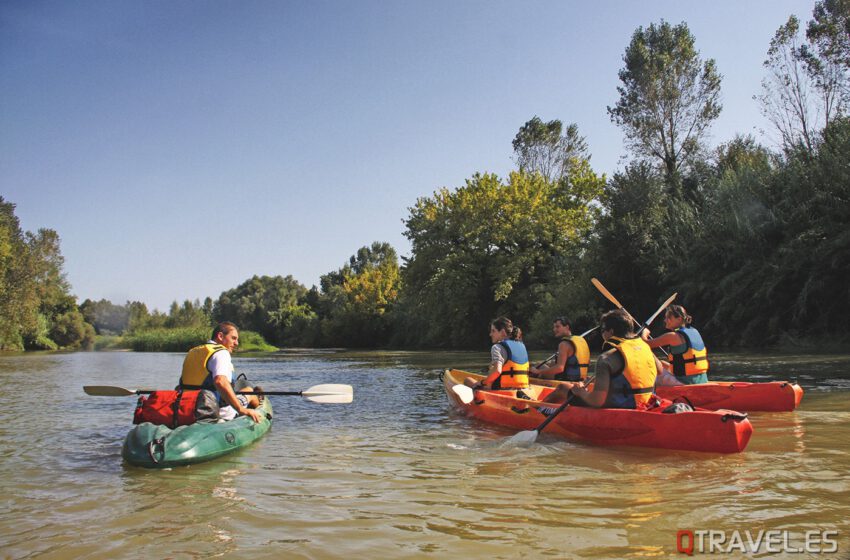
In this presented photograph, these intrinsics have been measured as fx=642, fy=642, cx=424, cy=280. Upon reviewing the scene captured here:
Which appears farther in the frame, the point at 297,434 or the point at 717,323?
the point at 717,323

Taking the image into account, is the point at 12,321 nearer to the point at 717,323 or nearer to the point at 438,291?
the point at 438,291

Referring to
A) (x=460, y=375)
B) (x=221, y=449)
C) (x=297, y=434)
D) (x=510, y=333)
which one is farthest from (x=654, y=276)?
(x=221, y=449)

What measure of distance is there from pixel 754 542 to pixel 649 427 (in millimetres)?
2483

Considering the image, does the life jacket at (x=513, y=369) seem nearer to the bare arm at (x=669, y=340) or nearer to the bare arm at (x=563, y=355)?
the bare arm at (x=563, y=355)

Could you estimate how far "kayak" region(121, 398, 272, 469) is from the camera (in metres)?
5.45

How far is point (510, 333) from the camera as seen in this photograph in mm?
8086

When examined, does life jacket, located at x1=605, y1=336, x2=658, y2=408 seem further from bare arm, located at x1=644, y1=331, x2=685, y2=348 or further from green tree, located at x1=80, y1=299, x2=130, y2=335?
green tree, located at x1=80, y1=299, x2=130, y2=335

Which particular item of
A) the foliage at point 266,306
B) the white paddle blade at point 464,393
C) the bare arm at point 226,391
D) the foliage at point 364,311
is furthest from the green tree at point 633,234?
the foliage at point 266,306

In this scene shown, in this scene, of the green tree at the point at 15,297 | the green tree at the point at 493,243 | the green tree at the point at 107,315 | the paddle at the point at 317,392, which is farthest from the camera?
the green tree at the point at 107,315

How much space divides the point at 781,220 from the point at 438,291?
1671 centimetres

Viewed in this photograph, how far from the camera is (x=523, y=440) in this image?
6375 millimetres

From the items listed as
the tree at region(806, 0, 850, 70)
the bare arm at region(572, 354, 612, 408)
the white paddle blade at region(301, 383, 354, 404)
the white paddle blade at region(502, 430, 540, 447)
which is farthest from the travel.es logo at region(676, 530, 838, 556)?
the tree at region(806, 0, 850, 70)

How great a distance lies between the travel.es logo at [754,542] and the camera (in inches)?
127

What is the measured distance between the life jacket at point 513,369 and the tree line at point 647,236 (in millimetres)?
13852
